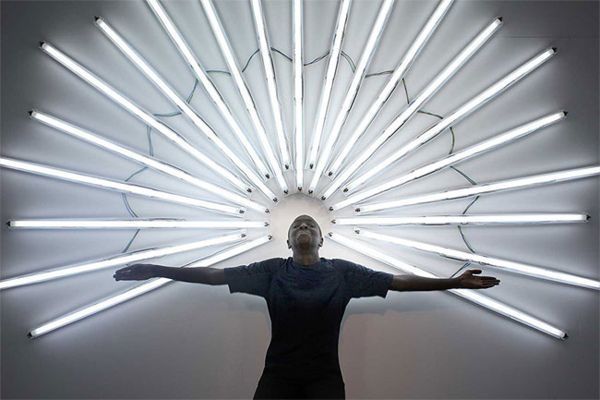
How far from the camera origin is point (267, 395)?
2.02 metres

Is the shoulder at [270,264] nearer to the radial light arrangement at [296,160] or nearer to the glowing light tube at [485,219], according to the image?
the radial light arrangement at [296,160]

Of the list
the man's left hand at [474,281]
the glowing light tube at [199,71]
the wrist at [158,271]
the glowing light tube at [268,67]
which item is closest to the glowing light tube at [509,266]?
the man's left hand at [474,281]

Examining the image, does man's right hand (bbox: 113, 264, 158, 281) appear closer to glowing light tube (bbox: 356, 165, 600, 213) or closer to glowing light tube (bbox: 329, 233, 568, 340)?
glowing light tube (bbox: 329, 233, 568, 340)

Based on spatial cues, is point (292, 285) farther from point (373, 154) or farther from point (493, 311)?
point (493, 311)

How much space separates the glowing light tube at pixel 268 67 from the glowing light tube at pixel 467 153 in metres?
0.44

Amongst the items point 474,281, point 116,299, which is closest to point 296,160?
point 474,281

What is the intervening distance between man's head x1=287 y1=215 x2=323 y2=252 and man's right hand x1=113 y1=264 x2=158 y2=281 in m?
0.60

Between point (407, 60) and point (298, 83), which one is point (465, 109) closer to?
point (407, 60)

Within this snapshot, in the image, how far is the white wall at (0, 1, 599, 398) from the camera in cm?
238

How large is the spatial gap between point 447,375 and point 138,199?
170cm

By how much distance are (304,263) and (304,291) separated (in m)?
0.13

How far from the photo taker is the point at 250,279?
7.23 ft

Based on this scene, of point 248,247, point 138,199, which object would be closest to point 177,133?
point 138,199

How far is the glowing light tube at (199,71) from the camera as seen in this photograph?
7.04 feet
